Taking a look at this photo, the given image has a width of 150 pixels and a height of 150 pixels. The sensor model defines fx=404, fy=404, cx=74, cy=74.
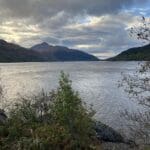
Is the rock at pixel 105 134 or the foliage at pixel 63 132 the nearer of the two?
the foliage at pixel 63 132

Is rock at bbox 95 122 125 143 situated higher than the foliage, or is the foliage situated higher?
the foliage

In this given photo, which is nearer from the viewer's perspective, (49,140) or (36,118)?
(49,140)

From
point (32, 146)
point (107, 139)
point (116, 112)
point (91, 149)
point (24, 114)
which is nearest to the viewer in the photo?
point (32, 146)

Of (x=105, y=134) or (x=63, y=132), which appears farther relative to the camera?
(x=105, y=134)

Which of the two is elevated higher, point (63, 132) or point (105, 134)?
point (63, 132)

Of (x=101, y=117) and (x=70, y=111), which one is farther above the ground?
(x=70, y=111)

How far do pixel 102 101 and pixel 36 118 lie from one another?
97.6ft

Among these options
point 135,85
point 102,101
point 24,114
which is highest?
point 135,85

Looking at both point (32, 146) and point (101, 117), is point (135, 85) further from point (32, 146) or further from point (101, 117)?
point (101, 117)

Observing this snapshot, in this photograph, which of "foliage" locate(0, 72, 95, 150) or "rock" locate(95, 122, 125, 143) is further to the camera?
"rock" locate(95, 122, 125, 143)

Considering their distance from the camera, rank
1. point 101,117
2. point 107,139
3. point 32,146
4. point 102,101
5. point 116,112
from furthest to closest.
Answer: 1. point 102,101
2. point 116,112
3. point 101,117
4. point 107,139
5. point 32,146

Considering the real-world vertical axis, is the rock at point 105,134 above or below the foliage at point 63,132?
below

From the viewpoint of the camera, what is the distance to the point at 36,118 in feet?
63.8

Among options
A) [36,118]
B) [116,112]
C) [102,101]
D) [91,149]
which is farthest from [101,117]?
[91,149]
